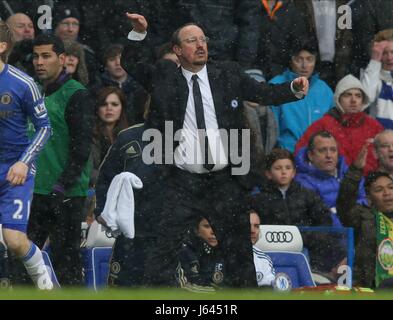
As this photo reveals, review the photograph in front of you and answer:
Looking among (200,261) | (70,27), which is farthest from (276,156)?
(70,27)

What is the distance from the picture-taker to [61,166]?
11.4 m

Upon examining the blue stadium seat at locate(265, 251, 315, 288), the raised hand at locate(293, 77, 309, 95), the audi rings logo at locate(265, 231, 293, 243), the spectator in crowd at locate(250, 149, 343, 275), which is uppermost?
the raised hand at locate(293, 77, 309, 95)

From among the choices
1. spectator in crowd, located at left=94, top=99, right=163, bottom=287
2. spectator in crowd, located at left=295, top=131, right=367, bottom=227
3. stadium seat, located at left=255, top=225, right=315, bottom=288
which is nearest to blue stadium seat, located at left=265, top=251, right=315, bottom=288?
stadium seat, located at left=255, top=225, right=315, bottom=288

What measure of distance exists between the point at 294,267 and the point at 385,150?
2.30 meters

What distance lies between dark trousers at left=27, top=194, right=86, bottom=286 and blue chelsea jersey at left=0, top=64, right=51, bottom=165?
108 cm

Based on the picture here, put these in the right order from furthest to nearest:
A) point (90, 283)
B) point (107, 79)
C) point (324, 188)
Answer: point (107, 79) < point (324, 188) < point (90, 283)

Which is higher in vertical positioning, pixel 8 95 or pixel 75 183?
pixel 8 95

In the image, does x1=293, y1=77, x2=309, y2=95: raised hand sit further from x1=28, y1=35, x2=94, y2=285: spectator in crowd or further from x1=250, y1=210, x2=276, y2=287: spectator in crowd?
x1=28, y1=35, x2=94, y2=285: spectator in crowd

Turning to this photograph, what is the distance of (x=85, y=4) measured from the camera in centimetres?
1418

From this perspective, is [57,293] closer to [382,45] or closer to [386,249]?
[386,249]

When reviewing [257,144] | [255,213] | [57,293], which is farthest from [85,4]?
[57,293]

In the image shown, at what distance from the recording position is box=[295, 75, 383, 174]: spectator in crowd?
13.4 m
